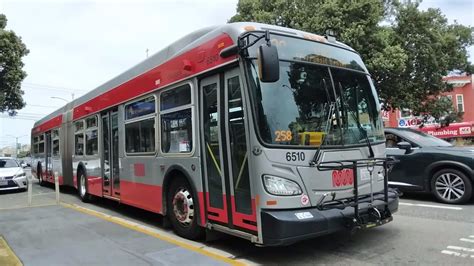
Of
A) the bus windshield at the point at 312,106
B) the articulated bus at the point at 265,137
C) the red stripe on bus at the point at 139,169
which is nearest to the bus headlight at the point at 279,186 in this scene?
the articulated bus at the point at 265,137

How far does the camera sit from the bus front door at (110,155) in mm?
9398

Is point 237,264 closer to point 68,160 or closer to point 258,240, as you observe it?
point 258,240

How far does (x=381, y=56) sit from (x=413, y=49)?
495cm

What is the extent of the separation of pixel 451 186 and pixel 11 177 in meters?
14.6

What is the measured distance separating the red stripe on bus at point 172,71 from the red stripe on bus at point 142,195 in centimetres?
175

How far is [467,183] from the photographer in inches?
331

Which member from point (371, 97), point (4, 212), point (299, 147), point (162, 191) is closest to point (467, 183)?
point (371, 97)

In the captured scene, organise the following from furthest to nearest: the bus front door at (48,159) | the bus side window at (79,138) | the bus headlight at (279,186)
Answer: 1. the bus front door at (48,159)
2. the bus side window at (79,138)
3. the bus headlight at (279,186)

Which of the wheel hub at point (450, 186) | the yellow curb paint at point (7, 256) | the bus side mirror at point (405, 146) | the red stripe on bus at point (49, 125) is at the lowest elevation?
the yellow curb paint at point (7, 256)

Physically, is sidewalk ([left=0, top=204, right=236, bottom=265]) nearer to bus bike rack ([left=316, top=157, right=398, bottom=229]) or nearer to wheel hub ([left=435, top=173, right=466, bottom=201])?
bus bike rack ([left=316, top=157, right=398, bottom=229])

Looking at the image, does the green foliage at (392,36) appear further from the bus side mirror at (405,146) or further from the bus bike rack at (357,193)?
the bus bike rack at (357,193)

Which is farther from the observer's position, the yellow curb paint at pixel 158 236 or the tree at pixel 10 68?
the tree at pixel 10 68

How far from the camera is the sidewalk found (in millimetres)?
5461

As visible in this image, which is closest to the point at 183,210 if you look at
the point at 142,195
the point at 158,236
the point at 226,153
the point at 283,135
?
the point at 158,236
